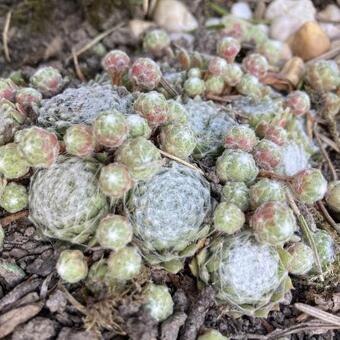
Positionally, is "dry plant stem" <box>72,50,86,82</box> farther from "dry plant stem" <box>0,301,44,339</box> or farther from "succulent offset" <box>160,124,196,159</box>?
"dry plant stem" <box>0,301,44,339</box>

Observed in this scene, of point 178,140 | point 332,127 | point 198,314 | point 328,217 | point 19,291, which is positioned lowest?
point 19,291

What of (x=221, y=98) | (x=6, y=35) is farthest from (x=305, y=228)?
(x=6, y=35)

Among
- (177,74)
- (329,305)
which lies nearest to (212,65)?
(177,74)

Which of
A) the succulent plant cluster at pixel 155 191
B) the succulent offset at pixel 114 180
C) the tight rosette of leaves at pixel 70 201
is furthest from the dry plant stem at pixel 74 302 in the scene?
the succulent offset at pixel 114 180

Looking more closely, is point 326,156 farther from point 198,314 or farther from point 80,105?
point 80,105

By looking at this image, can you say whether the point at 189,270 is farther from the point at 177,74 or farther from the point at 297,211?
the point at 177,74

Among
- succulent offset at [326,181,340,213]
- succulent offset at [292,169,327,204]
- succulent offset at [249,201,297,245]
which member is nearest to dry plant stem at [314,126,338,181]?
succulent offset at [326,181,340,213]
